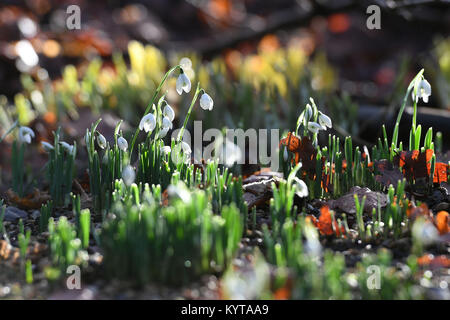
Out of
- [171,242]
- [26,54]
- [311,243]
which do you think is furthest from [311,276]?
[26,54]

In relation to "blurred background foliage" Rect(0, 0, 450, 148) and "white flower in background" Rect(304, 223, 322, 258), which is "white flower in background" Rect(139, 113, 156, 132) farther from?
"blurred background foliage" Rect(0, 0, 450, 148)

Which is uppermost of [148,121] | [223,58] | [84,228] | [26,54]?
[223,58]

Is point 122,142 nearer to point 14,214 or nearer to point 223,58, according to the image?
point 14,214

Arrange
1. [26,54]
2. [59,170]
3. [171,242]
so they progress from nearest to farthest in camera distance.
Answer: [171,242] → [59,170] → [26,54]

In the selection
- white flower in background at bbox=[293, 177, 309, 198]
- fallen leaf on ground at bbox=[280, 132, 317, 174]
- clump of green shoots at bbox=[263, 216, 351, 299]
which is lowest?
clump of green shoots at bbox=[263, 216, 351, 299]

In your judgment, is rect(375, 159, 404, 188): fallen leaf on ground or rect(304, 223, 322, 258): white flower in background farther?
rect(375, 159, 404, 188): fallen leaf on ground

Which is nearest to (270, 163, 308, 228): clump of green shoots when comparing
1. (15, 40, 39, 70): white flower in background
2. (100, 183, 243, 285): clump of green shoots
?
(100, 183, 243, 285): clump of green shoots

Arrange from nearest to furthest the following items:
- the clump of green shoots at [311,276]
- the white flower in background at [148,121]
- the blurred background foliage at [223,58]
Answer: the clump of green shoots at [311,276]
the white flower in background at [148,121]
the blurred background foliage at [223,58]

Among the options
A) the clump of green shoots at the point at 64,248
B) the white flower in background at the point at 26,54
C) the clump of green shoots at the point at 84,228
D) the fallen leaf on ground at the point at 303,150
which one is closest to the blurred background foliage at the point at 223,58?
the white flower in background at the point at 26,54

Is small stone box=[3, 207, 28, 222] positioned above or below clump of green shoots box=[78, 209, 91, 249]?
above

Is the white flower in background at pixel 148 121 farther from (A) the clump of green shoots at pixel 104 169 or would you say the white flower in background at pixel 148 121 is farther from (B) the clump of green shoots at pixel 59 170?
(B) the clump of green shoots at pixel 59 170
